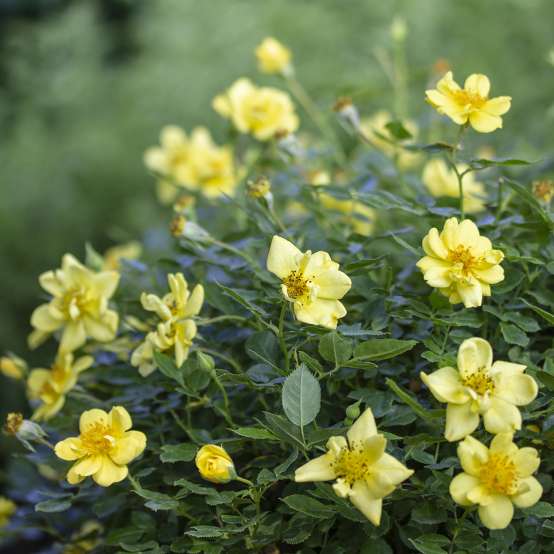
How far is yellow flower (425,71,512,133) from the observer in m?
0.90

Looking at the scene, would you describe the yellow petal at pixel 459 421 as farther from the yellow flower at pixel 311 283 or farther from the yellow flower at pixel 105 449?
the yellow flower at pixel 105 449

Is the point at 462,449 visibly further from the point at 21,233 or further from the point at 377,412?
the point at 21,233

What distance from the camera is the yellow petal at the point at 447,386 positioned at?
0.75 meters

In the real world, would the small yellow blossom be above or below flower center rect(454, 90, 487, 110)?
below

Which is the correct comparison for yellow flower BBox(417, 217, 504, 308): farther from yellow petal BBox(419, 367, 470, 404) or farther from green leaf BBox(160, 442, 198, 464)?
green leaf BBox(160, 442, 198, 464)

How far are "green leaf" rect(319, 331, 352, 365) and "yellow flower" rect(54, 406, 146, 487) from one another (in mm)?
→ 200

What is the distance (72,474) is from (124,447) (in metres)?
0.06

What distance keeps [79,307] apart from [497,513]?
21.4 inches

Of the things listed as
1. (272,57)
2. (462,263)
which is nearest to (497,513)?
(462,263)

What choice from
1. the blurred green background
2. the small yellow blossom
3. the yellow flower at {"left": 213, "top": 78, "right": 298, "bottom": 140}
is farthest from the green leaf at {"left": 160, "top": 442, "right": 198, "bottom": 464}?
the blurred green background

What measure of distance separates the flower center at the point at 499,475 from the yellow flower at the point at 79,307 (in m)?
0.48

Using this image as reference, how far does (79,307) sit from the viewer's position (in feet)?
3.38

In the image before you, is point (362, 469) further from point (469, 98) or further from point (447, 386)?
point (469, 98)

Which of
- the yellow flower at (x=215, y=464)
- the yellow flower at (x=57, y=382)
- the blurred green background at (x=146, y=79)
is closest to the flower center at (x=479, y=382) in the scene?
the yellow flower at (x=215, y=464)
